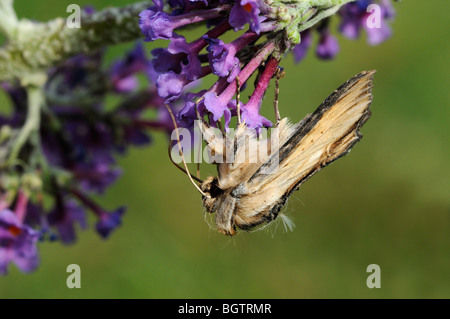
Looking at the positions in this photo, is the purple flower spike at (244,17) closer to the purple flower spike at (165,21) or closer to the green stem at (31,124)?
the purple flower spike at (165,21)

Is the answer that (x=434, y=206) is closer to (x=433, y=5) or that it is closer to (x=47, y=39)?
(x=433, y=5)

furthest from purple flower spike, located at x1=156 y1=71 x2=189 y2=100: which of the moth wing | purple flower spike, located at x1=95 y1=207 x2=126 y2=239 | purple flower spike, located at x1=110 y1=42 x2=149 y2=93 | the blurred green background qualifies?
the blurred green background

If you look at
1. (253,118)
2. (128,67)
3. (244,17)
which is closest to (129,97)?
(128,67)

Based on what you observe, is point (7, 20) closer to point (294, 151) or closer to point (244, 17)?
point (244, 17)

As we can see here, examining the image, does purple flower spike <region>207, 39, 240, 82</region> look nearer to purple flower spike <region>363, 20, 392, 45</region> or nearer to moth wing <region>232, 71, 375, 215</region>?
moth wing <region>232, 71, 375, 215</region>

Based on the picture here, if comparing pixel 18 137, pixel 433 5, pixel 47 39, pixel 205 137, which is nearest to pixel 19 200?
pixel 18 137

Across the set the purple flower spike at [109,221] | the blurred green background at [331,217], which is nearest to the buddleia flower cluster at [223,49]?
the purple flower spike at [109,221]
